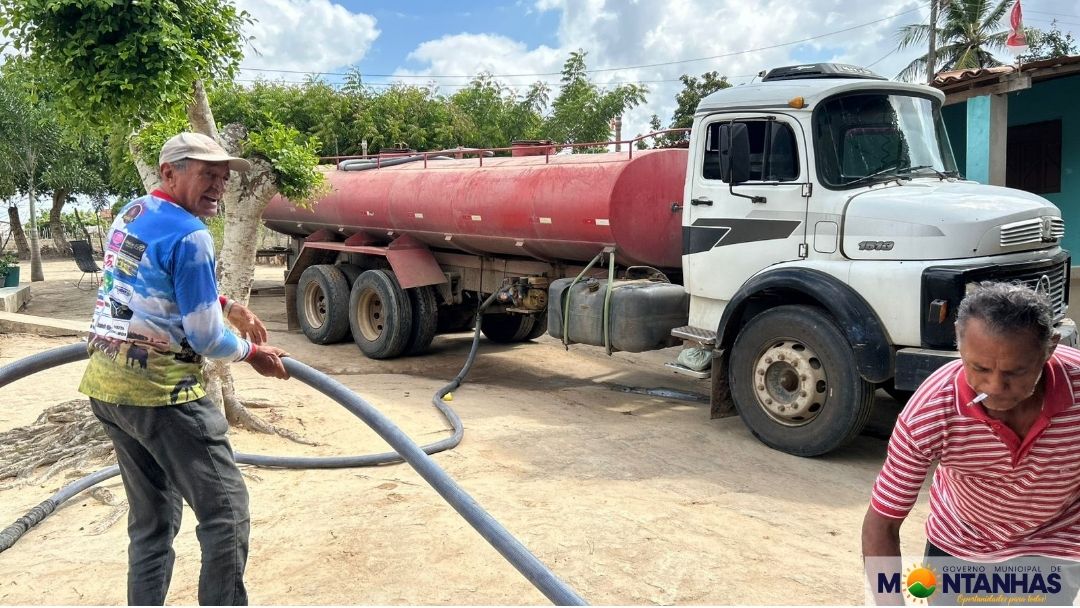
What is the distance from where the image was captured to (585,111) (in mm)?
24578

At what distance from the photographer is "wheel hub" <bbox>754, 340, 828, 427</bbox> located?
6.18 m

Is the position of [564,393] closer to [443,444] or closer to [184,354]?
[443,444]

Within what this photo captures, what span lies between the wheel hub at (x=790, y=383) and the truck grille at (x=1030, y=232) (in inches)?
59.5

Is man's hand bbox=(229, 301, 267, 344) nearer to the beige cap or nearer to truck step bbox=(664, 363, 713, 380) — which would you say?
the beige cap

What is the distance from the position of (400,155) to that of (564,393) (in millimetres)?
4709

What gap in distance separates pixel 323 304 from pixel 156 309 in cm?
933

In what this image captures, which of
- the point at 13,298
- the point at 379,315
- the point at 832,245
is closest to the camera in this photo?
the point at 832,245

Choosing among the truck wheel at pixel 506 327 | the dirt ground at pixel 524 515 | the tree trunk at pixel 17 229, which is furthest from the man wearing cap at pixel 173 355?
the tree trunk at pixel 17 229

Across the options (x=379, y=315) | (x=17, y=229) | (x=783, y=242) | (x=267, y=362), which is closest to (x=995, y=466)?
(x=267, y=362)

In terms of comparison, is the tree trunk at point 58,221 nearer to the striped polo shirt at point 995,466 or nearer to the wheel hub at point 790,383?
the wheel hub at point 790,383

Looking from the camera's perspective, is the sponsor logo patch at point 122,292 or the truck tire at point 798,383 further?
the truck tire at point 798,383

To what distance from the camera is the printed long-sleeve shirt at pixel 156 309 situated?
2.82 meters

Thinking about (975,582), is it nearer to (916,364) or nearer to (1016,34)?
(916,364)

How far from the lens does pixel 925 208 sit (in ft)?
18.8
